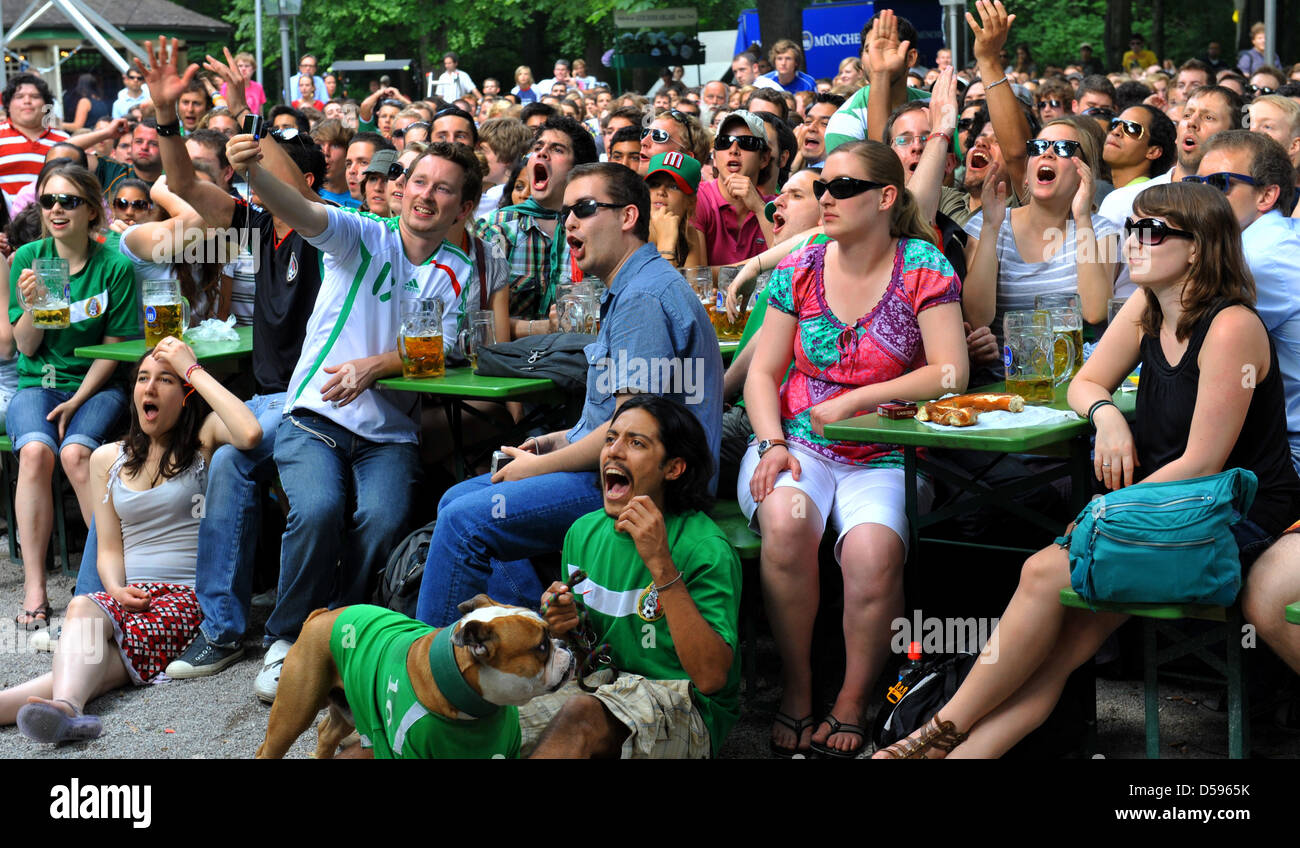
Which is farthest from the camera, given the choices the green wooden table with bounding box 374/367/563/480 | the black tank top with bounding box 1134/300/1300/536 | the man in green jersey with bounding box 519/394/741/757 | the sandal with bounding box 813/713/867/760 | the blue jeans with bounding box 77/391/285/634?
the blue jeans with bounding box 77/391/285/634

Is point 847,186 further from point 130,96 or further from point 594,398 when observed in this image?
point 130,96

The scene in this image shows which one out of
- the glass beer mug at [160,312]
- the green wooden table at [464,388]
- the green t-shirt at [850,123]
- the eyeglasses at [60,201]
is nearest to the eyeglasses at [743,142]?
the green t-shirt at [850,123]

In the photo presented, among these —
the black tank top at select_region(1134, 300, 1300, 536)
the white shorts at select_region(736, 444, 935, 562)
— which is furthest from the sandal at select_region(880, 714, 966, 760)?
the black tank top at select_region(1134, 300, 1300, 536)

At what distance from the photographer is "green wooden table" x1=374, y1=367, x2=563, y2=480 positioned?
5109 mm

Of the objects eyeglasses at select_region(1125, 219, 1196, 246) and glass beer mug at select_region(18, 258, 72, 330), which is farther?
glass beer mug at select_region(18, 258, 72, 330)

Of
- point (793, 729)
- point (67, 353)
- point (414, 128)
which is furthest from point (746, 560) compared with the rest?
point (414, 128)

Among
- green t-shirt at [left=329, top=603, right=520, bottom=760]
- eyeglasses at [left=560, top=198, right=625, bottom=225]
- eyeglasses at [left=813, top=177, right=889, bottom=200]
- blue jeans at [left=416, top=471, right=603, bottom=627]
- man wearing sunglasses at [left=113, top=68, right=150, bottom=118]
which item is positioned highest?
man wearing sunglasses at [left=113, top=68, right=150, bottom=118]

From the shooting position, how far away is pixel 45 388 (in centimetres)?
666

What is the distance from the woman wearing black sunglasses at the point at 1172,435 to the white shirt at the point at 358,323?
2528 mm

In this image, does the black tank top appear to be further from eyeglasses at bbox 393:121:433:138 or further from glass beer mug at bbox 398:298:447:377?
eyeglasses at bbox 393:121:433:138

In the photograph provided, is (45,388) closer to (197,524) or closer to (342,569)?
(197,524)

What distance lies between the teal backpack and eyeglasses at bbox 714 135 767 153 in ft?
13.0

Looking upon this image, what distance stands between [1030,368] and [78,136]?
29.3 feet

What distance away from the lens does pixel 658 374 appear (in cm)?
442
